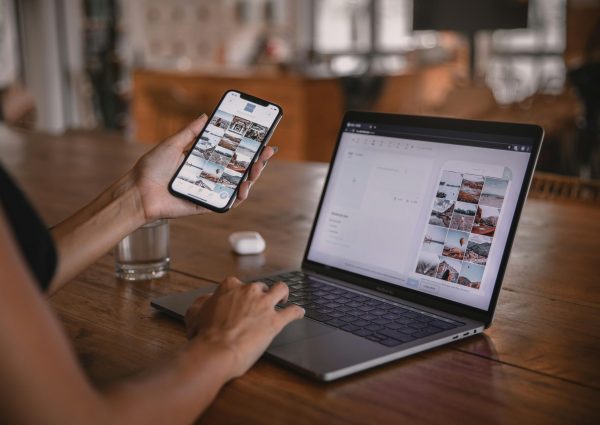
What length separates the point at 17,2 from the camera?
7.75 m

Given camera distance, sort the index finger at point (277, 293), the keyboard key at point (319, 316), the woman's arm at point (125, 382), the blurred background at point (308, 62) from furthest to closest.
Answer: the blurred background at point (308, 62) < the keyboard key at point (319, 316) < the index finger at point (277, 293) < the woman's arm at point (125, 382)

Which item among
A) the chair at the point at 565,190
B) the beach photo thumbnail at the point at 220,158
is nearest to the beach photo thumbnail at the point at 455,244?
the beach photo thumbnail at the point at 220,158

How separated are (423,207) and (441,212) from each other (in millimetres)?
30

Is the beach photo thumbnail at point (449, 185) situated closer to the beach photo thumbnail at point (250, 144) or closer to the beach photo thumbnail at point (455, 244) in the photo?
the beach photo thumbnail at point (455, 244)

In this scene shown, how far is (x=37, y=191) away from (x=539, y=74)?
6.46 m

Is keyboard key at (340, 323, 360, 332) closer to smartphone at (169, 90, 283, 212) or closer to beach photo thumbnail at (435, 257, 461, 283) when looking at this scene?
beach photo thumbnail at (435, 257, 461, 283)

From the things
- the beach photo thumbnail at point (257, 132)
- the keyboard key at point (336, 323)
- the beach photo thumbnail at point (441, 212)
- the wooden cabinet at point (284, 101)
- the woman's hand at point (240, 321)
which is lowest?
the wooden cabinet at point (284, 101)

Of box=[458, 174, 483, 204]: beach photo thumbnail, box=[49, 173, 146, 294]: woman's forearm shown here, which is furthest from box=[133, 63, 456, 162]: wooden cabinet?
box=[458, 174, 483, 204]: beach photo thumbnail

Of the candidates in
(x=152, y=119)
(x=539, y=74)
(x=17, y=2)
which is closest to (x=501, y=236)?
(x=152, y=119)

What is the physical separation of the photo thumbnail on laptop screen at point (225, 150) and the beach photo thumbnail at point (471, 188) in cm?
31

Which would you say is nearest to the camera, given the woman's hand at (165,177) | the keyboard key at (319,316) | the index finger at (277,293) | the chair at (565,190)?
the index finger at (277,293)

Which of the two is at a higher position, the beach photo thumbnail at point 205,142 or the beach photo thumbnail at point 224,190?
the beach photo thumbnail at point 205,142

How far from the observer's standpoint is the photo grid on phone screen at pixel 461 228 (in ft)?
3.02

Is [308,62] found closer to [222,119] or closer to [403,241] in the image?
[222,119]
